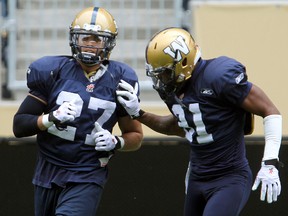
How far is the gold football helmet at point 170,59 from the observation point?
224 inches

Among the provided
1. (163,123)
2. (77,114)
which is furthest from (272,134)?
(77,114)

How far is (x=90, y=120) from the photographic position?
5.82 m

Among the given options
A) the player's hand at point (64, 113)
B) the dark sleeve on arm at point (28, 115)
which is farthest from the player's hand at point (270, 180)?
the dark sleeve on arm at point (28, 115)

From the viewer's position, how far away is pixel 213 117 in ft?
18.5

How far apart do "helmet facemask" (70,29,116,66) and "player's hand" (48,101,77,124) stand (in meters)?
0.29

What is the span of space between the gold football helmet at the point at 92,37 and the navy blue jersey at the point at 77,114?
109mm

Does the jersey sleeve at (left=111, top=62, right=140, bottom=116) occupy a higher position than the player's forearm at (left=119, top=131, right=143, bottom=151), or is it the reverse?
the jersey sleeve at (left=111, top=62, right=140, bottom=116)

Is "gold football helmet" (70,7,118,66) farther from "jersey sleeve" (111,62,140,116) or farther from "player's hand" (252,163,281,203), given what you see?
"player's hand" (252,163,281,203)

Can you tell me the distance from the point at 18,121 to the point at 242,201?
1338 mm

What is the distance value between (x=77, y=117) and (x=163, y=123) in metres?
0.56

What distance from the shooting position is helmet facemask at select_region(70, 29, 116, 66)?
5.81m

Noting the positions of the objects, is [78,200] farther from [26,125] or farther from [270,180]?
[270,180]

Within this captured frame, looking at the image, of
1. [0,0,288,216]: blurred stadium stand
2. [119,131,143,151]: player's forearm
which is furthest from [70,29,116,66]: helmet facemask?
[0,0,288,216]: blurred stadium stand

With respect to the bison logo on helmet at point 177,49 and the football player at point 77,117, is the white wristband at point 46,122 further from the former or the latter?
the bison logo on helmet at point 177,49
